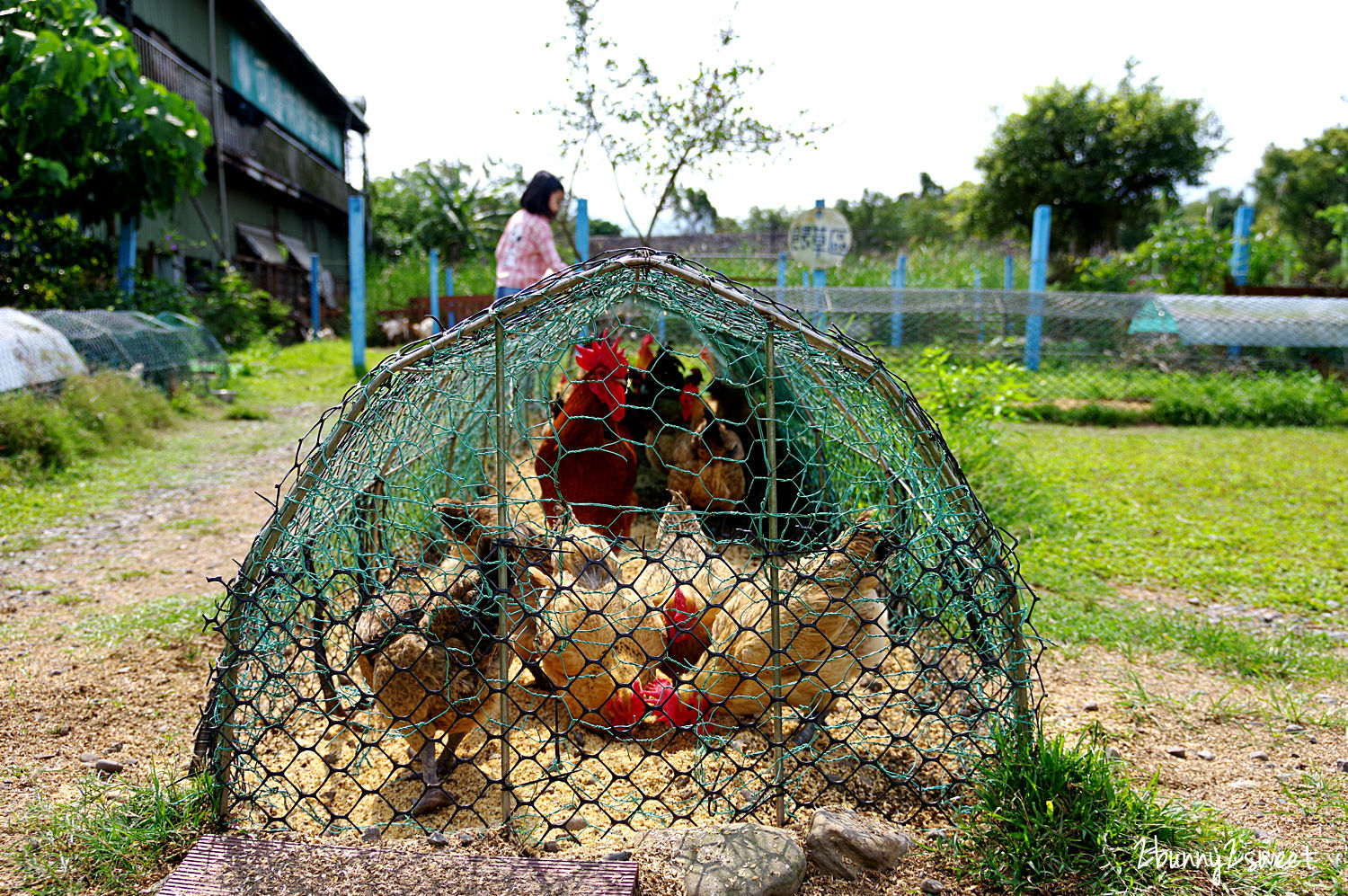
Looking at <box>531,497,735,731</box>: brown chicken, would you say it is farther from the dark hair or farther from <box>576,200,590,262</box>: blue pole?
<box>576,200,590,262</box>: blue pole

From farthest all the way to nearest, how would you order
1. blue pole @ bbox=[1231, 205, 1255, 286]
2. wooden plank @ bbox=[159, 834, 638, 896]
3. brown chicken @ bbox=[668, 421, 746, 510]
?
1. blue pole @ bbox=[1231, 205, 1255, 286]
2. brown chicken @ bbox=[668, 421, 746, 510]
3. wooden plank @ bbox=[159, 834, 638, 896]

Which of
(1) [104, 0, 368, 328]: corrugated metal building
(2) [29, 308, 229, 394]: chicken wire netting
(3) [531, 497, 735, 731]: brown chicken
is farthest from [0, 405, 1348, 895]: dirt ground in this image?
(1) [104, 0, 368, 328]: corrugated metal building

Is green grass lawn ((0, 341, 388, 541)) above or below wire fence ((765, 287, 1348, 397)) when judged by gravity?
below

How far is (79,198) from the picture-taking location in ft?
29.3

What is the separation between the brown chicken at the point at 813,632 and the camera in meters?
2.06

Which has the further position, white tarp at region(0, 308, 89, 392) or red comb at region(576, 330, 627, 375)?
white tarp at region(0, 308, 89, 392)

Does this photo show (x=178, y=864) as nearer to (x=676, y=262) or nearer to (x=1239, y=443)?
(x=676, y=262)

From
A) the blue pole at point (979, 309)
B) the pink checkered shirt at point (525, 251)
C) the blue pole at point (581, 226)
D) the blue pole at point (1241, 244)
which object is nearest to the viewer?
the pink checkered shirt at point (525, 251)

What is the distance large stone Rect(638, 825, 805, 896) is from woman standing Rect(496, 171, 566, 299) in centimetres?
417

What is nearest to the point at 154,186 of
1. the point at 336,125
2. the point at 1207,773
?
the point at 1207,773

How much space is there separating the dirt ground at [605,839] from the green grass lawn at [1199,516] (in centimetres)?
43

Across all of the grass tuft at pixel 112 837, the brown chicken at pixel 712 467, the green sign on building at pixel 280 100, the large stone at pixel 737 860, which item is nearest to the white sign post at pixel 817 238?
the brown chicken at pixel 712 467

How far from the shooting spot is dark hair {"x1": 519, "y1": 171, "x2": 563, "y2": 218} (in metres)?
5.43

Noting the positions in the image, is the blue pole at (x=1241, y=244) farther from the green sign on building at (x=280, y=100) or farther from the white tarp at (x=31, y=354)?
the green sign on building at (x=280, y=100)
